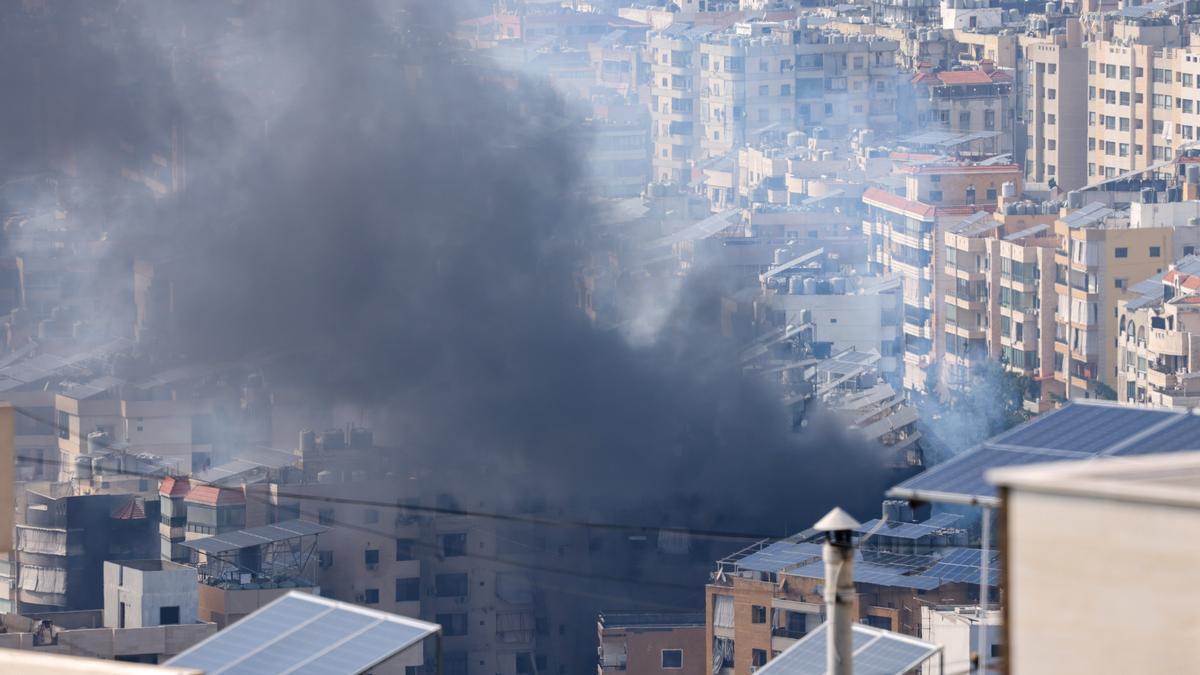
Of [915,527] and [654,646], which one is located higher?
[915,527]

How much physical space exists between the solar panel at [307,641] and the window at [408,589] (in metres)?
20.8

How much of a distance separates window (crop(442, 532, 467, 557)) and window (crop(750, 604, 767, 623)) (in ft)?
26.1

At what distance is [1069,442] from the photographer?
3596 mm

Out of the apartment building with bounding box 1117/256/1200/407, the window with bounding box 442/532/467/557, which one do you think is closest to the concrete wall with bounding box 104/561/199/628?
the window with bounding box 442/532/467/557

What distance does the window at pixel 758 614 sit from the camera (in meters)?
19.2

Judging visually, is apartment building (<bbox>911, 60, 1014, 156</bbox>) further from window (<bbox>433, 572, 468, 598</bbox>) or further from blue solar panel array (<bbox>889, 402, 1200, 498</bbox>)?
blue solar panel array (<bbox>889, 402, 1200, 498</bbox>)

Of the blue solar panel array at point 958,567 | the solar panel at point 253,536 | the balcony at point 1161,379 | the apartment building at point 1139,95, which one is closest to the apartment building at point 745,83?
the apartment building at point 1139,95

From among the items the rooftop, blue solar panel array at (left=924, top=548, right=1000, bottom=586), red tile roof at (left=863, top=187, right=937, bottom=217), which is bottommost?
blue solar panel array at (left=924, top=548, right=1000, bottom=586)

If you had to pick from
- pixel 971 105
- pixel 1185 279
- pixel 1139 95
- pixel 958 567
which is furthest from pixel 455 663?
pixel 971 105

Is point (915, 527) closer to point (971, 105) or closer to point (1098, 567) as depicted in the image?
point (1098, 567)

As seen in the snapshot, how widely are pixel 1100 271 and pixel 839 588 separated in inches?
1044

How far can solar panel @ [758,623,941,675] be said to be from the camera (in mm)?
4660

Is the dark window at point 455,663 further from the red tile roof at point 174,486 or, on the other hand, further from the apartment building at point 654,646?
the red tile roof at point 174,486

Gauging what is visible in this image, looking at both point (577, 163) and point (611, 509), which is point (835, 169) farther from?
point (611, 509)
